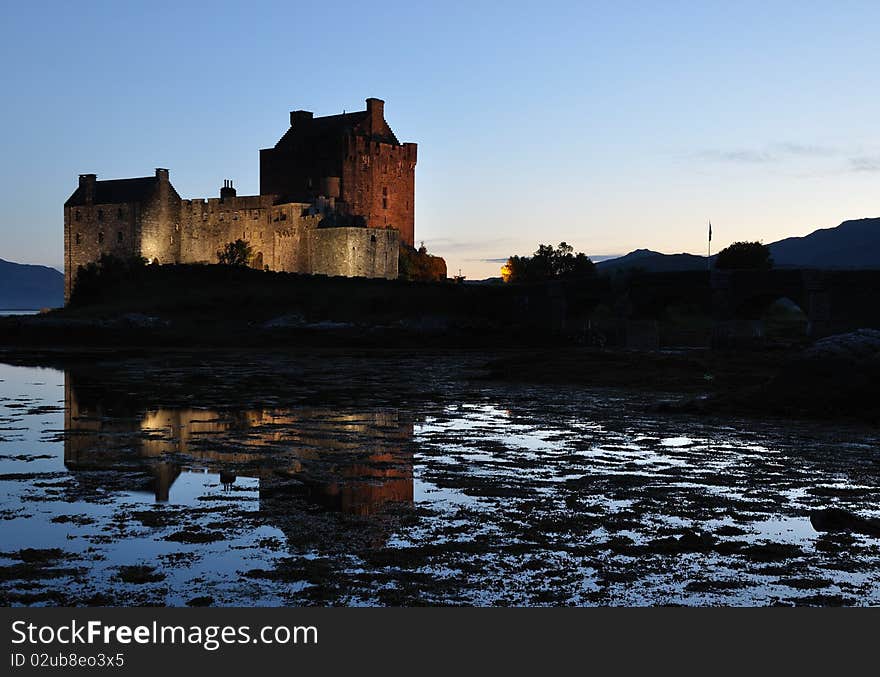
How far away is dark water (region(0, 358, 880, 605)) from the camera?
737 centimetres

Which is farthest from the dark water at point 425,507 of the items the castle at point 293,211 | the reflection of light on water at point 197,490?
the castle at point 293,211

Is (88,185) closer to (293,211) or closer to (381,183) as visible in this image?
(293,211)

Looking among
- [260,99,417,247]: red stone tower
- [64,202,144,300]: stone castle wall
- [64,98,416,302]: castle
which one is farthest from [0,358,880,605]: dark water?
[260,99,417,247]: red stone tower

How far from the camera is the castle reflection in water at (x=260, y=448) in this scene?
11.5 meters

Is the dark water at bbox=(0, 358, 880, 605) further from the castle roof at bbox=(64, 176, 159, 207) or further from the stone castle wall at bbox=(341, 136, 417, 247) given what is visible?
the stone castle wall at bbox=(341, 136, 417, 247)

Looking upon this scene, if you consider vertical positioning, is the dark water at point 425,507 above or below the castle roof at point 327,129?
below

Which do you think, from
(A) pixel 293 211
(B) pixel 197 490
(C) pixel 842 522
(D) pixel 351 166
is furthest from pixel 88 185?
(C) pixel 842 522

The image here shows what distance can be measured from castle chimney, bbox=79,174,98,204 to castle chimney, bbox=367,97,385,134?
84.2 feet

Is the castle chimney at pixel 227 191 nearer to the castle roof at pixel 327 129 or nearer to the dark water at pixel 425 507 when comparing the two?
the castle roof at pixel 327 129

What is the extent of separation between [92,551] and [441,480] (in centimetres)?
465

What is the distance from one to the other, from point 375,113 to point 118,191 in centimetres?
2489

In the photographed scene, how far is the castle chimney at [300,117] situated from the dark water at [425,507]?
8168 centimetres

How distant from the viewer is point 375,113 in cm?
9562

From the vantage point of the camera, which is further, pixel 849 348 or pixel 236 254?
pixel 236 254
